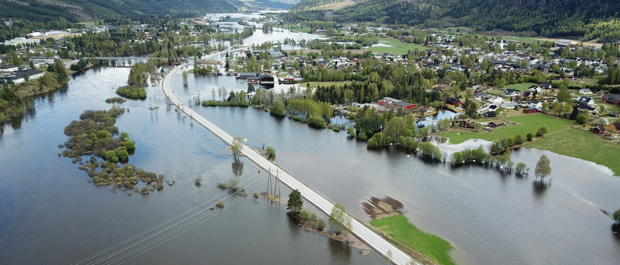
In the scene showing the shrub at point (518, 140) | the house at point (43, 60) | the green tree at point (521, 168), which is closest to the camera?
the green tree at point (521, 168)

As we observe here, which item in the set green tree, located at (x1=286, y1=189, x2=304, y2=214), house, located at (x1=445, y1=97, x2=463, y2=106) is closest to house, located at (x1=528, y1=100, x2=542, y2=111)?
house, located at (x1=445, y1=97, x2=463, y2=106)

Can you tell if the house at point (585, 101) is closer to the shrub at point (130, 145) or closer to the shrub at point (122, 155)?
the shrub at point (130, 145)

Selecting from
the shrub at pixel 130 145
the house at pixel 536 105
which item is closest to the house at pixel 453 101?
Result: the house at pixel 536 105

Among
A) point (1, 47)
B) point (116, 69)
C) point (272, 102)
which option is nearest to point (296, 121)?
point (272, 102)

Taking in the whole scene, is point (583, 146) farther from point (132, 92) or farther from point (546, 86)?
point (132, 92)

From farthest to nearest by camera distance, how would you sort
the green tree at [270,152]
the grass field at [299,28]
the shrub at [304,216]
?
the grass field at [299,28] → the green tree at [270,152] → the shrub at [304,216]

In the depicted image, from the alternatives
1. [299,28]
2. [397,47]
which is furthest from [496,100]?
[299,28]
